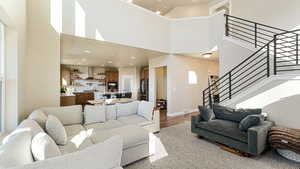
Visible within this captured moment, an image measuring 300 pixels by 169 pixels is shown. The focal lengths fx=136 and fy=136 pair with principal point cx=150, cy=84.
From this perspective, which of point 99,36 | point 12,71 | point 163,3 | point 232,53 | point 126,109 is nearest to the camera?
point 12,71

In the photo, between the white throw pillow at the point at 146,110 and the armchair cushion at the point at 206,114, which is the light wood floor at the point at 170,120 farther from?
the armchair cushion at the point at 206,114

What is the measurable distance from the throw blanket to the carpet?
29 centimetres

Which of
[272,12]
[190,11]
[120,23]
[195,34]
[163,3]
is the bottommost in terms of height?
Result: [120,23]

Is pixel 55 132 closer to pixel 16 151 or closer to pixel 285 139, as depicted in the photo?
pixel 16 151

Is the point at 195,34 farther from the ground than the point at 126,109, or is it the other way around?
the point at 195,34

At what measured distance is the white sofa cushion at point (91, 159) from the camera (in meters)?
0.89

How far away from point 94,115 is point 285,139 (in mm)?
3792

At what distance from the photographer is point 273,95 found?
3.11 meters

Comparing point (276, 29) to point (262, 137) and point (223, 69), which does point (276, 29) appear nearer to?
point (223, 69)

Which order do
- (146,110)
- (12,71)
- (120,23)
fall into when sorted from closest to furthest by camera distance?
1. (12,71)
2. (146,110)
3. (120,23)

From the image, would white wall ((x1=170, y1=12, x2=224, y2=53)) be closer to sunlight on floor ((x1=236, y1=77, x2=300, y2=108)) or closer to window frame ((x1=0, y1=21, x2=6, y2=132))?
sunlight on floor ((x1=236, y1=77, x2=300, y2=108))

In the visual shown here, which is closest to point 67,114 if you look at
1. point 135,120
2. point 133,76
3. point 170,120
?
point 135,120

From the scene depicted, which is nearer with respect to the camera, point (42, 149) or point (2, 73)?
point (42, 149)

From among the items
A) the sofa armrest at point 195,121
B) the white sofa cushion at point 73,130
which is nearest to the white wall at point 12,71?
the white sofa cushion at point 73,130
